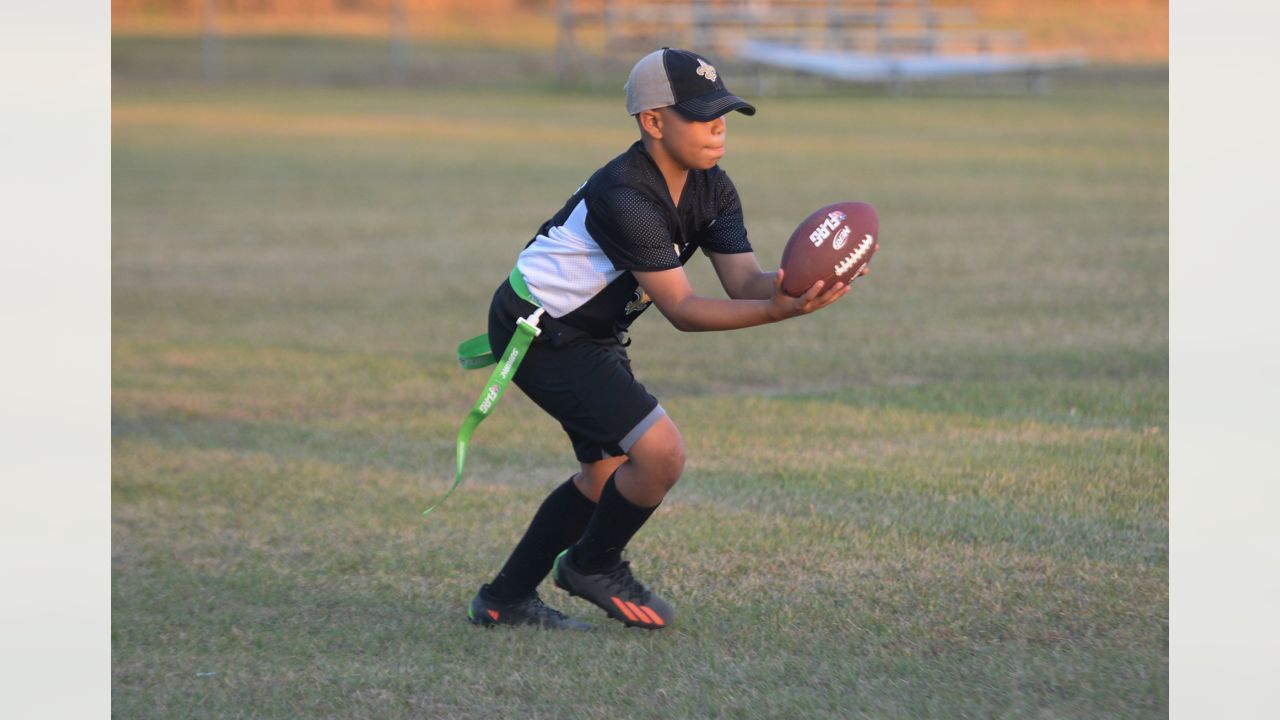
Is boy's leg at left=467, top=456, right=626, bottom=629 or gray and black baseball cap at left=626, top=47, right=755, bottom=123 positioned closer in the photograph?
gray and black baseball cap at left=626, top=47, right=755, bottom=123

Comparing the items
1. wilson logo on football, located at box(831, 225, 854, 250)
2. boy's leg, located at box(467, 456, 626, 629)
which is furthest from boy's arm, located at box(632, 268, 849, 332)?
boy's leg, located at box(467, 456, 626, 629)

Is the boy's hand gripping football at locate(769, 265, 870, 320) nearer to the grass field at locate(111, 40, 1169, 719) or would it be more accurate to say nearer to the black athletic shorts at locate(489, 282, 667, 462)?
the black athletic shorts at locate(489, 282, 667, 462)

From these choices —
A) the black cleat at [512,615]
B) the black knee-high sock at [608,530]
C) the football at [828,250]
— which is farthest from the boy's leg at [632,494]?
the football at [828,250]

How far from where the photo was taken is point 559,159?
19500 millimetres

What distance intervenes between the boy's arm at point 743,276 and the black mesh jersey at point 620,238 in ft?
0.08

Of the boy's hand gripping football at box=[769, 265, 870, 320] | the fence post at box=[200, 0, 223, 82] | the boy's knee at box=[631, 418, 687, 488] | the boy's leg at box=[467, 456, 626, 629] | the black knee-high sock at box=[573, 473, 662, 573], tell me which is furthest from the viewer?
the fence post at box=[200, 0, 223, 82]

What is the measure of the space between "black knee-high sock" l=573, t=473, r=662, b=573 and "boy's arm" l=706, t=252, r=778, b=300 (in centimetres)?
64

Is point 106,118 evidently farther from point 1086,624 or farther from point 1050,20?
point 1050,20

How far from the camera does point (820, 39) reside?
120ft

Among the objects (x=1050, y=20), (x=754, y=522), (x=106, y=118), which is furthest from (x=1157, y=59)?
(x=106, y=118)

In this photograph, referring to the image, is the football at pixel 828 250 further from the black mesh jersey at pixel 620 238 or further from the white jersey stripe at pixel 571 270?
the white jersey stripe at pixel 571 270

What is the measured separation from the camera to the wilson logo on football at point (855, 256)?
3.83 m

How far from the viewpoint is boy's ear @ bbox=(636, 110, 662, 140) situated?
4062mm

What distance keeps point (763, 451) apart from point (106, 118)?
3755mm
